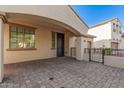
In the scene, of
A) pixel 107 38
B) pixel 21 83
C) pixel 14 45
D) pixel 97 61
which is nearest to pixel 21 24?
pixel 14 45

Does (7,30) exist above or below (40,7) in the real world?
below

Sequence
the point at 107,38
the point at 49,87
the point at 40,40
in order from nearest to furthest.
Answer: the point at 49,87 → the point at 40,40 → the point at 107,38

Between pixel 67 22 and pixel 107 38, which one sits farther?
pixel 107 38

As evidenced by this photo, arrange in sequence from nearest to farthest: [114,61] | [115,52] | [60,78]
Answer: [60,78] → [114,61] → [115,52]

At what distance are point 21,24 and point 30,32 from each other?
986 millimetres

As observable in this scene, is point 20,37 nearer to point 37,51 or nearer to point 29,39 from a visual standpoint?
point 29,39

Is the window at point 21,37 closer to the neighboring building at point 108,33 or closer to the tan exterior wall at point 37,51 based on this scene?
the tan exterior wall at point 37,51

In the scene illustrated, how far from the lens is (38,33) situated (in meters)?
9.78

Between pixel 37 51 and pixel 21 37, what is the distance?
189 cm

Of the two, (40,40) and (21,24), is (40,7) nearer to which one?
(21,24)

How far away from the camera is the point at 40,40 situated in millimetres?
9977

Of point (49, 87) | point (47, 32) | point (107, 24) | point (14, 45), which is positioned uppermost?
point (107, 24)

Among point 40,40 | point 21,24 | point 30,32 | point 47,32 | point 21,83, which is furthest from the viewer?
point 47,32

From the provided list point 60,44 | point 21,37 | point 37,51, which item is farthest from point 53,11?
point 60,44
